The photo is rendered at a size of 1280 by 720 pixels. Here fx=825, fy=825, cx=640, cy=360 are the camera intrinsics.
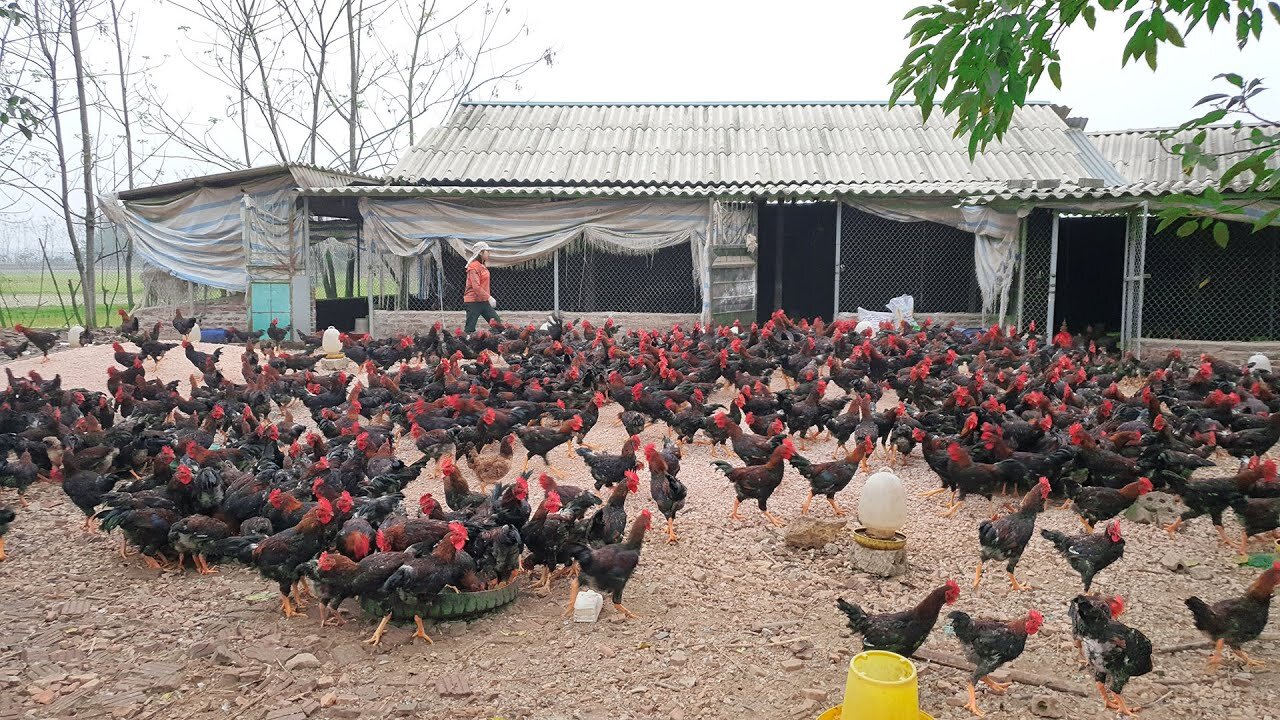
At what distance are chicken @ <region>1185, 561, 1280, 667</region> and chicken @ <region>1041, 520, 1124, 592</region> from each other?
66 centimetres

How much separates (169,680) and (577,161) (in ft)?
51.4

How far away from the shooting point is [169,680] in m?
4.61

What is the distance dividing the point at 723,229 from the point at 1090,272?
838 cm

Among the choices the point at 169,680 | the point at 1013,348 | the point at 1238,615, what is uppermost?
the point at 1013,348

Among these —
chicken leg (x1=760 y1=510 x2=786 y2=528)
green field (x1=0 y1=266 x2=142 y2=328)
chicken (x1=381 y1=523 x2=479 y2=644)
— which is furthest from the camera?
green field (x1=0 y1=266 x2=142 y2=328)

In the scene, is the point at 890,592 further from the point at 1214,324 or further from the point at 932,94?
the point at 1214,324

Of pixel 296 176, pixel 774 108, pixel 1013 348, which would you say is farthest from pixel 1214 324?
pixel 296 176

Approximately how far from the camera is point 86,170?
20.6m

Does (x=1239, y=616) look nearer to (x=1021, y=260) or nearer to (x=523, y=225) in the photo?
(x=1021, y=260)

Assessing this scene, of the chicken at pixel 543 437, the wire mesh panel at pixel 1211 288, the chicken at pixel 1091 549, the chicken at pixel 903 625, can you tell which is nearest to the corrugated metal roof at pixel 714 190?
the wire mesh panel at pixel 1211 288

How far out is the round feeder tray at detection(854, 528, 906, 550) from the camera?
5840 millimetres

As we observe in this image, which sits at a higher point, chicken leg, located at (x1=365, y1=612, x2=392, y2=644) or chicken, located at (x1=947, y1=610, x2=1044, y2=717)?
chicken, located at (x1=947, y1=610, x2=1044, y2=717)

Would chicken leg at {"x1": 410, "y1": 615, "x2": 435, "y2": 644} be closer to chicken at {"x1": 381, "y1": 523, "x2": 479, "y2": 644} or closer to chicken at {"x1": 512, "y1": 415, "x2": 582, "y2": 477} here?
chicken at {"x1": 381, "y1": 523, "x2": 479, "y2": 644}

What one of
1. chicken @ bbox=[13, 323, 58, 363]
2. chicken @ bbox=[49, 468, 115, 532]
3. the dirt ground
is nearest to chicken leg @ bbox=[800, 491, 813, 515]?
the dirt ground
